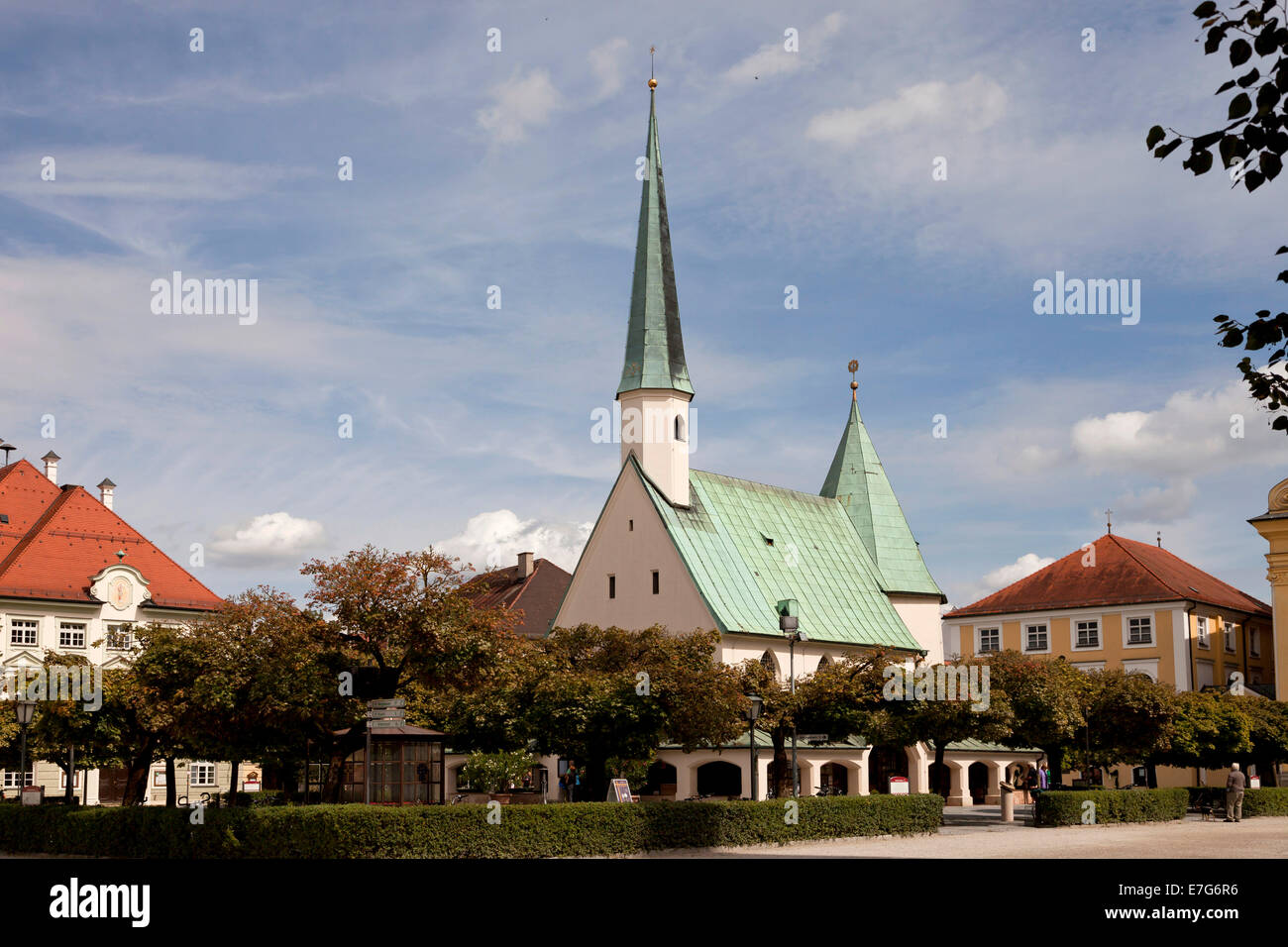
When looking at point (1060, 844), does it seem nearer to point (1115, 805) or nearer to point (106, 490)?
point (1115, 805)

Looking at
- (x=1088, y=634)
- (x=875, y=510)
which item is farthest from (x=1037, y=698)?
(x=1088, y=634)

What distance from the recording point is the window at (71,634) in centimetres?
7106

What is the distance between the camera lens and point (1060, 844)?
34281 mm

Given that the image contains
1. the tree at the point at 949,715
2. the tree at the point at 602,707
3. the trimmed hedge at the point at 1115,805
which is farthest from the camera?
the tree at the point at 949,715

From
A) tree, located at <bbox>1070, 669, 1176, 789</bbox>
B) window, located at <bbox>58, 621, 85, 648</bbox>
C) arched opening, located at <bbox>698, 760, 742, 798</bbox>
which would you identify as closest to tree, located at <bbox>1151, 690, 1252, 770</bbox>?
tree, located at <bbox>1070, 669, 1176, 789</bbox>

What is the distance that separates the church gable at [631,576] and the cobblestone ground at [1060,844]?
→ 2098 cm

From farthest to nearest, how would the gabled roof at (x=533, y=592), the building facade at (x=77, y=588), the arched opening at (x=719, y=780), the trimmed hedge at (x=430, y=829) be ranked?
1. the gabled roof at (x=533, y=592)
2. the building facade at (x=77, y=588)
3. the arched opening at (x=719, y=780)
4. the trimmed hedge at (x=430, y=829)

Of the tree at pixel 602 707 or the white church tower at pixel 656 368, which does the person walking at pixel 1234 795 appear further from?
the white church tower at pixel 656 368

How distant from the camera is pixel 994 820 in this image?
48969mm

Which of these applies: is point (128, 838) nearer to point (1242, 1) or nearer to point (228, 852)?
point (228, 852)

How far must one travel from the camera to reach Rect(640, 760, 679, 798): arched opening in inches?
2311

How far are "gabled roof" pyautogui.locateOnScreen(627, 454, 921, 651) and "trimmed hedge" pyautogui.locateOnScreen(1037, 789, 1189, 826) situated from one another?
20.5 m

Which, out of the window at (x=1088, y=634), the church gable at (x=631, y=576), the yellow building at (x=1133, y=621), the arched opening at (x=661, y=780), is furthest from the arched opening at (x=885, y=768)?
the window at (x=1088, y=634)
